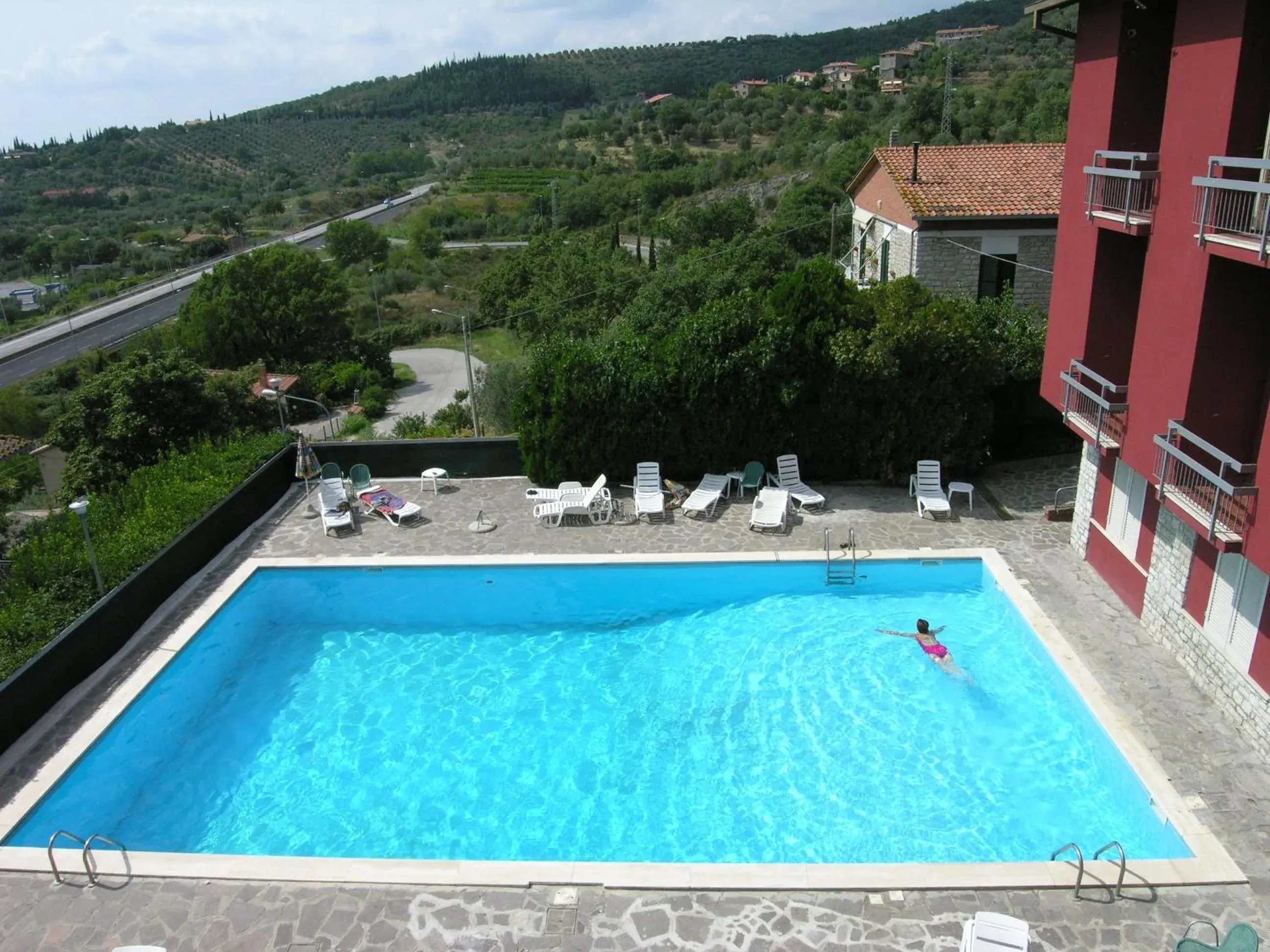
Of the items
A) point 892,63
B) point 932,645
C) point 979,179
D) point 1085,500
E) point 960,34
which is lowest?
point 932,645

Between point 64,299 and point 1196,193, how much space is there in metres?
89.7

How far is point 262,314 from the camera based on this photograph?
50500mm

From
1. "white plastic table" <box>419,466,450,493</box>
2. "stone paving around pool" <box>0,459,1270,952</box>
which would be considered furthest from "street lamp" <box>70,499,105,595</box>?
"white plastic table" <box>419,466,450,493</box>

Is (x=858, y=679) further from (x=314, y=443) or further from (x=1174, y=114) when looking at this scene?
(x=314, y=443)

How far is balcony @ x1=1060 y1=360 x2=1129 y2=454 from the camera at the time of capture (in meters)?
12.4

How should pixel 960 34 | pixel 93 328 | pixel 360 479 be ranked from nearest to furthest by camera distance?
pixel 360 479 → pixel 93 328 → pixel 960 34

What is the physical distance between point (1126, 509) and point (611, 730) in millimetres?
8202

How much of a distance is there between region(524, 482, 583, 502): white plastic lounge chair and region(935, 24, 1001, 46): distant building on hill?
119 m

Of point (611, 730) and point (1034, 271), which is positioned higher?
point (1034, 271)

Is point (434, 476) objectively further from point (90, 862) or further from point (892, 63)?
point (892, 63)

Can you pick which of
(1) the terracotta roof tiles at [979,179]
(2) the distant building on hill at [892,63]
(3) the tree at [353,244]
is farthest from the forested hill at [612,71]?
(1) the terracotta roof tiles at [979,179]

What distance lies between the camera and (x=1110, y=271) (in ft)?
42.7

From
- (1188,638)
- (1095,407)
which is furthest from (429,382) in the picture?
(1188,638)

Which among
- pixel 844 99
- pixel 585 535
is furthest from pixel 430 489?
pixel 844 99
